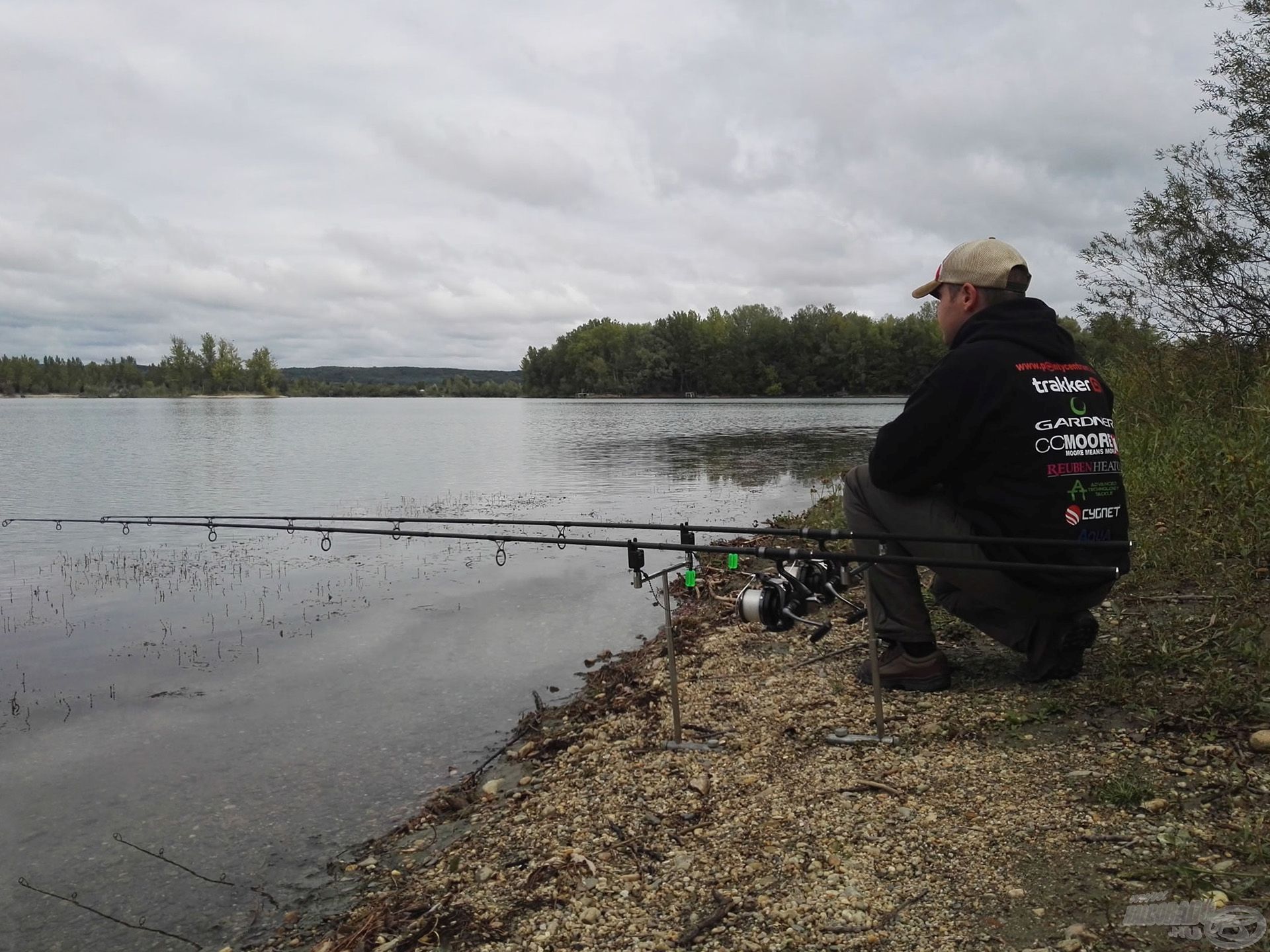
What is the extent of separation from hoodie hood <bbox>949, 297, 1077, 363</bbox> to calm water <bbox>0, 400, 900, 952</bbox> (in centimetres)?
406

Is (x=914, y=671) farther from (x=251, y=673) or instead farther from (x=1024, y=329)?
(x=251, y=673)

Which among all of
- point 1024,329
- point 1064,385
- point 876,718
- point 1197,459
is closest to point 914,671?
point 876,718

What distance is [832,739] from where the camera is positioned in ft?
14.5

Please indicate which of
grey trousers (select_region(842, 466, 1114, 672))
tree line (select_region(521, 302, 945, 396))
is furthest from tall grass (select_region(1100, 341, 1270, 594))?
tree line (select_region(521, 302, 945, 396))

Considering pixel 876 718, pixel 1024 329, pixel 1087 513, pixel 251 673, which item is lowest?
pixel 251 673

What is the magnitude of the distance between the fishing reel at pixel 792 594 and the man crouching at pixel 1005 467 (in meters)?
0.29

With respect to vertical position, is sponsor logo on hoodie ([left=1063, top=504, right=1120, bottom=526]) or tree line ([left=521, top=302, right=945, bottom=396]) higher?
tree line ([left=521, top=302, right=945, bottom=396])

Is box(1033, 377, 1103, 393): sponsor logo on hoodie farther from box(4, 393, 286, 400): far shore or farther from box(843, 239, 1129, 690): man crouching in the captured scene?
box(4, 393, 286, 400): far shore

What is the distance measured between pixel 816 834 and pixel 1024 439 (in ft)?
6.18

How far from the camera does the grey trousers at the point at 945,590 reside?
13.9ft

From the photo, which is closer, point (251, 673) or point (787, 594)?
→ point (787, 594)

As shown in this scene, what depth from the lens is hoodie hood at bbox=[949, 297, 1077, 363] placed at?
4117mm

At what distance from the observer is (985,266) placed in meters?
4.34

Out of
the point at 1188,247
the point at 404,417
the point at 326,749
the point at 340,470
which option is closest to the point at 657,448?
the point at 340,470
